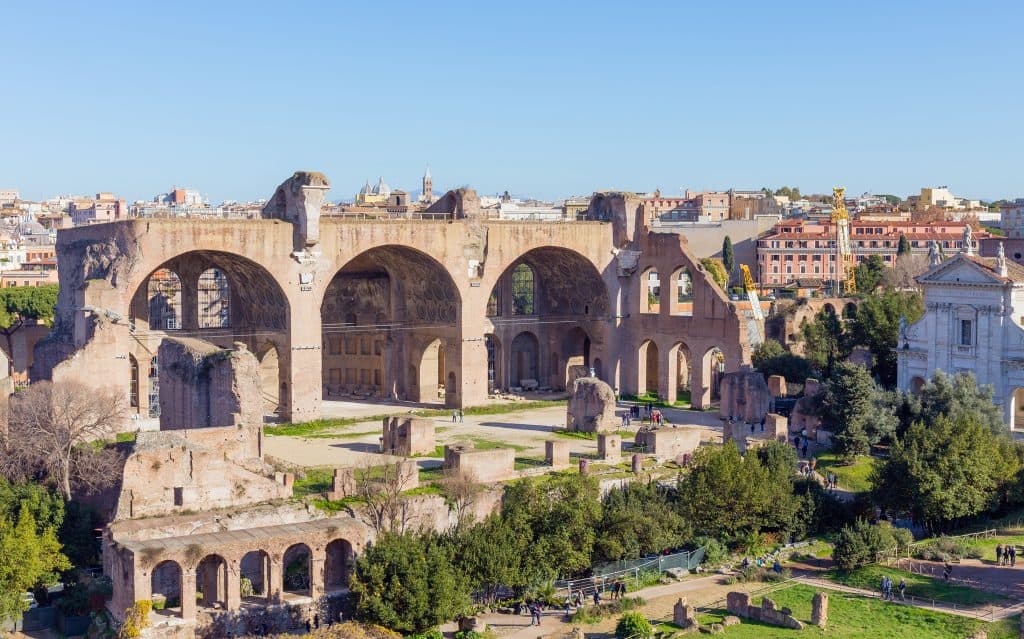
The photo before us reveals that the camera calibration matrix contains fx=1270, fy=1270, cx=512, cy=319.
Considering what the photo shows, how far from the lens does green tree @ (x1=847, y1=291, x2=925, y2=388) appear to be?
47875 mm

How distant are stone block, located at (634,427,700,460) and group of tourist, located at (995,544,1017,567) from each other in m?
9.15

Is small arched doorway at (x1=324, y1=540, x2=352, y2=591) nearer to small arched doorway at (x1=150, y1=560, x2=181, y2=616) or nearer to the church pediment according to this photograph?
small arched doorway at (x1=150, y1=560, x2=181, y2=616)

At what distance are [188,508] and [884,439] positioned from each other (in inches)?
891

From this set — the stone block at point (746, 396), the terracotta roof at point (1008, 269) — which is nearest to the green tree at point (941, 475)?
the terracotta roof at point (1008, 269)

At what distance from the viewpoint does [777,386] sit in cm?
4700

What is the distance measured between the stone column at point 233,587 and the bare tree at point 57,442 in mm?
4923

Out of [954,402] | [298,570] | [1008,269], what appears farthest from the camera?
[1008,269]

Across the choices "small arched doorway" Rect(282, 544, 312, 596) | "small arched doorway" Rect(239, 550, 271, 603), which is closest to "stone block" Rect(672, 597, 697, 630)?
"small arched doorway" Rect(282, 544, 312, 596)

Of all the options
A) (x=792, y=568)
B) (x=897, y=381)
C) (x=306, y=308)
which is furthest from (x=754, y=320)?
(x=792, y=568)

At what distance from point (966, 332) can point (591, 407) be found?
13076 mm

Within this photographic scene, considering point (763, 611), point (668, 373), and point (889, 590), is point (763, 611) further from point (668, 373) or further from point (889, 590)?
point (668, 373)

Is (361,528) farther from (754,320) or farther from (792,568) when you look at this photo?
(754,320)

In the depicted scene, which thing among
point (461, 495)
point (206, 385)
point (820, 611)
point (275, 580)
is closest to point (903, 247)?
point (206, 385)

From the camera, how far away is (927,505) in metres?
33.8
